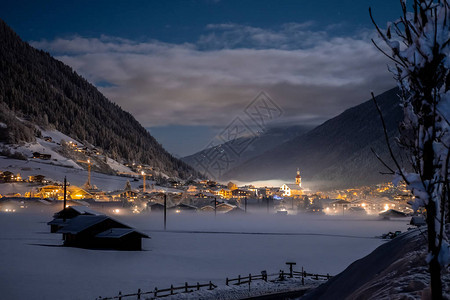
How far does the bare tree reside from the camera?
689 cm

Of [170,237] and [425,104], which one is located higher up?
[425,104]

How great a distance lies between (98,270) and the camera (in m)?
33.6

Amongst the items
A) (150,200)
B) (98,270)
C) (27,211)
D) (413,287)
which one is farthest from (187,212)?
(413,287)

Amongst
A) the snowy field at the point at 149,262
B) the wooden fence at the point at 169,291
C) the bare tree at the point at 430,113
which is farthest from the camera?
the snowy field at the point at 149,262

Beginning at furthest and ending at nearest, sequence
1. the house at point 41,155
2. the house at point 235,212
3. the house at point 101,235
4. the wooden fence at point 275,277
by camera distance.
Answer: the house at point 41,155 → the house at point 235,212 → the house at point 101,235 → the wooden fence at point 275,277

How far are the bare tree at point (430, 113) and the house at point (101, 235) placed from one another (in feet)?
130

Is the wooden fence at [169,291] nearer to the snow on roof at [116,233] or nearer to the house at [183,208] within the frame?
the snow on roof at [116,233]

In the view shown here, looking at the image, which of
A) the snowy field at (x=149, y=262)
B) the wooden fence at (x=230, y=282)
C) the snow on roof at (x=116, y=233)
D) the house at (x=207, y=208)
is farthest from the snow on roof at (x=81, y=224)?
the house at (x=207, y=208)

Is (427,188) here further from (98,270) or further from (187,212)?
(187,212)

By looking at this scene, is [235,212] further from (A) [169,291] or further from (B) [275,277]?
(A) [169,291]

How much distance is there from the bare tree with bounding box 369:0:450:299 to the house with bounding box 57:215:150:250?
1562 inches

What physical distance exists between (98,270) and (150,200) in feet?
398

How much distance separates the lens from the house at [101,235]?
1773 inches

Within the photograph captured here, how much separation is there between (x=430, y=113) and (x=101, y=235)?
4195 cm
